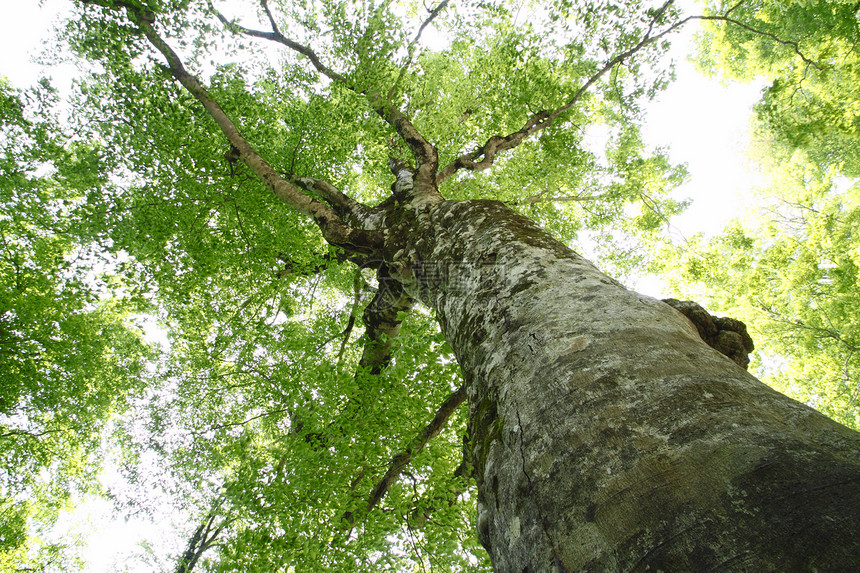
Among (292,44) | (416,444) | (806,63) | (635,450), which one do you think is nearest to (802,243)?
(806,63)

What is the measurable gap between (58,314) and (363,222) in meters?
8.88

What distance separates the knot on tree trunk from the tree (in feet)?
0.09

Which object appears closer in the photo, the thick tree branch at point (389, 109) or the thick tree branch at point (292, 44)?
the thick tree branch at point (389, 109)

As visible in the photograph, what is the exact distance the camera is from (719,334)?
2.22 meters

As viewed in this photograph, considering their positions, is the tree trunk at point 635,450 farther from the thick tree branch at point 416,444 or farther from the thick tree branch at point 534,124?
the thick tree branch at point 534,124

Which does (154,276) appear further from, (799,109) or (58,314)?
(799,109)

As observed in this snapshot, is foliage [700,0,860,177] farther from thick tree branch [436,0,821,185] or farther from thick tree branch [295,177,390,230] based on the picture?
thick tree branch [295,177,390,230]

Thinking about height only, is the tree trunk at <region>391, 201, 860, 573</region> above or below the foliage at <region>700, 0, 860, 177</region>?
below

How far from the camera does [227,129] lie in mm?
6336

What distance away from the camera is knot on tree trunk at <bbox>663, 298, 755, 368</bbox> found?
2.18 meters

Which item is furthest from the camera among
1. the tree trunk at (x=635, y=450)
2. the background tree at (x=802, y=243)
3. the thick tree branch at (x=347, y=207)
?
the background tree at (x=802, y=243)

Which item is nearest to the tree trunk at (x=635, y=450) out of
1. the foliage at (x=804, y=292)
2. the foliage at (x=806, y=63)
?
the foliage at (x=806, y=63)

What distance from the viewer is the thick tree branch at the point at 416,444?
4570mm

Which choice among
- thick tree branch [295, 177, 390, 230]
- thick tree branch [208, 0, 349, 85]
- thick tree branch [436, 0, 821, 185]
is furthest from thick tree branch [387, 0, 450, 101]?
thick tree branch [295, 177, 390, 230]
